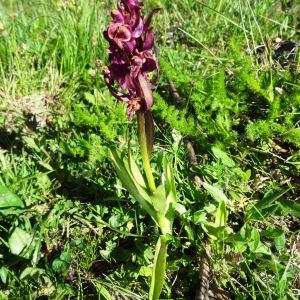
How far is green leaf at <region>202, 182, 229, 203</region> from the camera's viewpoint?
5.73 feet

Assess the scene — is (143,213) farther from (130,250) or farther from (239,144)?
(239,144)

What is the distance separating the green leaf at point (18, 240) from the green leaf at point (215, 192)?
2.45ft

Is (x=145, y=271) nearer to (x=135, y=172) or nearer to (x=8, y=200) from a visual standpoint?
(x=135, y=172)

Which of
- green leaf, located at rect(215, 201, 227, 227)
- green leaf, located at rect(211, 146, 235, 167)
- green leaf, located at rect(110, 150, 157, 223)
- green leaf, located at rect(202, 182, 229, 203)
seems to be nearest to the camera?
green leaf, located at rect(110, 150, 157, 223)

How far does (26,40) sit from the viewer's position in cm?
289

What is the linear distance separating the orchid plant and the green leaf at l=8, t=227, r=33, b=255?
52 centimetres

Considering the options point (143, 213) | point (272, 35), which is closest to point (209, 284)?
point (143, 213)

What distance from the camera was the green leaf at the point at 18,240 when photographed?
1.72m

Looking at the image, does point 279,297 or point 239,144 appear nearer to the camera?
point 279,297

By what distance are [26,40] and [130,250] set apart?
178cm

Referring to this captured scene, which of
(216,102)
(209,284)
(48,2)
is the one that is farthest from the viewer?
(48,2)

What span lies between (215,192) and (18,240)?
0.82 m

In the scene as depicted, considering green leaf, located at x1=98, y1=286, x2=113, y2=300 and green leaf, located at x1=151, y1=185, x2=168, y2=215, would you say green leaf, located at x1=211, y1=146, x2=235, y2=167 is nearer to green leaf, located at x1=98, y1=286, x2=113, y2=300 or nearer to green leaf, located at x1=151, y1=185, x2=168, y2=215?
green leaf, located at x1=151, y1=185, x2=168, y2=215

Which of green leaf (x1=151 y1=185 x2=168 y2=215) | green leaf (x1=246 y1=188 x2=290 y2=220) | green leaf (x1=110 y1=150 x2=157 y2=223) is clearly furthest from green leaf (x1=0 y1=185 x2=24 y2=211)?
green leaf (x1=246 y1=188 x2=290 y2=220)
